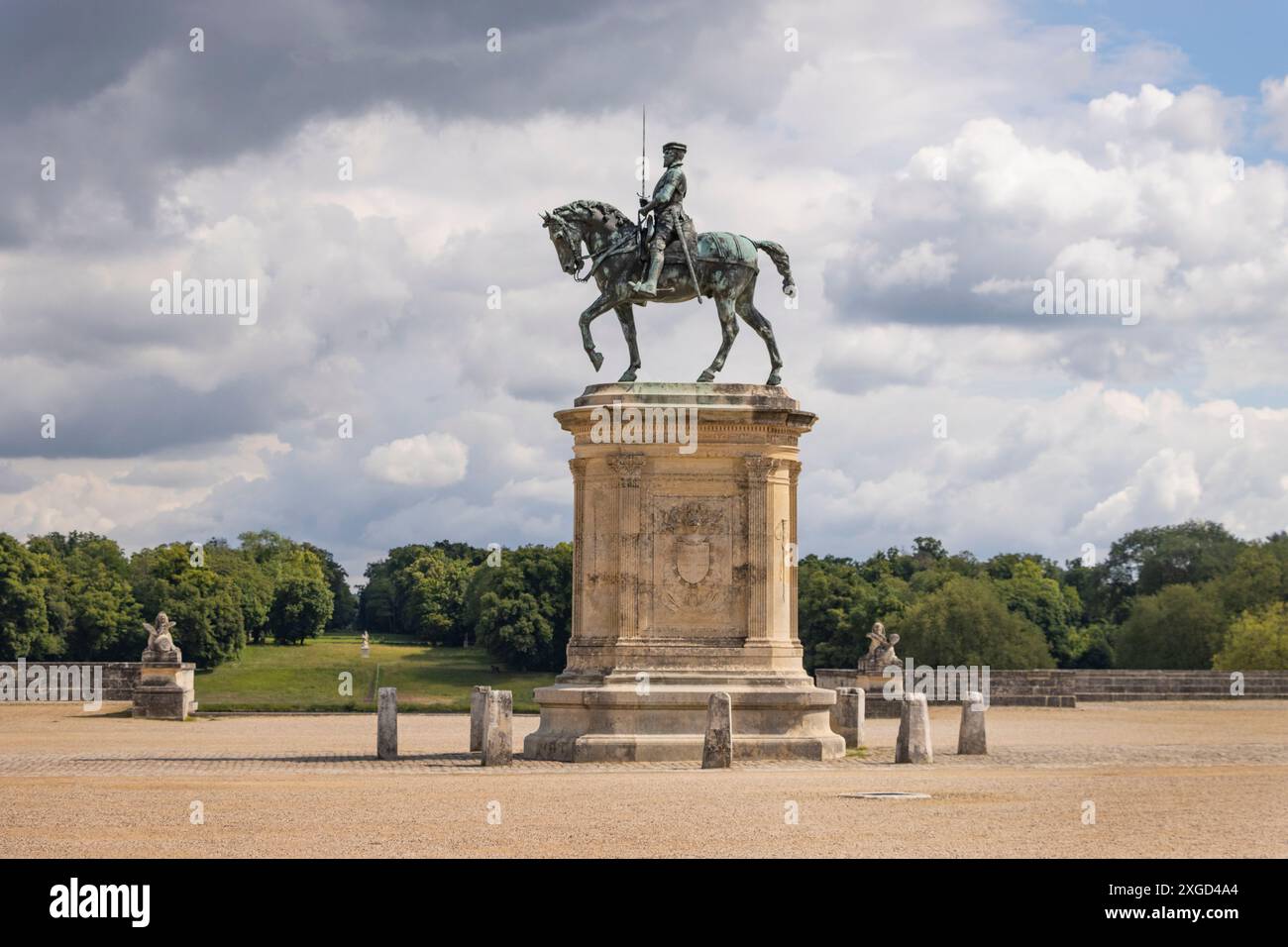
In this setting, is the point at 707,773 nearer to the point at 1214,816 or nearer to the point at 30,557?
the point at 1214,816

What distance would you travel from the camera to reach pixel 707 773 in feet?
74.3

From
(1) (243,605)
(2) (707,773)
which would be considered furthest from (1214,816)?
(1) (243,605)

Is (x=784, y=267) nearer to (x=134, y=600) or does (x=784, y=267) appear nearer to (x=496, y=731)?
(x=496, y=731)

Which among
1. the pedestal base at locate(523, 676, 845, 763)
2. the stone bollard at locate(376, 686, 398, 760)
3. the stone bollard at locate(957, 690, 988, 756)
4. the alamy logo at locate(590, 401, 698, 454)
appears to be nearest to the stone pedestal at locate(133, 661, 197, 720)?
the stone bollard at locate(376, 686, 398, 760)

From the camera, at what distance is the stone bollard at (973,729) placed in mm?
26938

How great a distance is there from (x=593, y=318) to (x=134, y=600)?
76.2 metres

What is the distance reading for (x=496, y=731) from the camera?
79.9 ft

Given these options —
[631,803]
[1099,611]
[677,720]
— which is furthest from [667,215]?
[1099,611]

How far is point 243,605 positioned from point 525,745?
86.7m

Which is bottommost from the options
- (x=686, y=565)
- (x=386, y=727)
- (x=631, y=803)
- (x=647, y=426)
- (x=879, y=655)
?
(x=631, y=803)

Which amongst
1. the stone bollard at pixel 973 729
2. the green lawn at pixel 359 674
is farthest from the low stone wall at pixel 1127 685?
the green lawn at pixel 359 674

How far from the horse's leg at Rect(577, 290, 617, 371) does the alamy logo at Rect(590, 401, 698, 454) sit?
1.48 metres

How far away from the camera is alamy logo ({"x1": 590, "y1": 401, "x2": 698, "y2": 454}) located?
1032 inches

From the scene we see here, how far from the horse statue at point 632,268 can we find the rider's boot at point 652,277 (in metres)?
0.28
